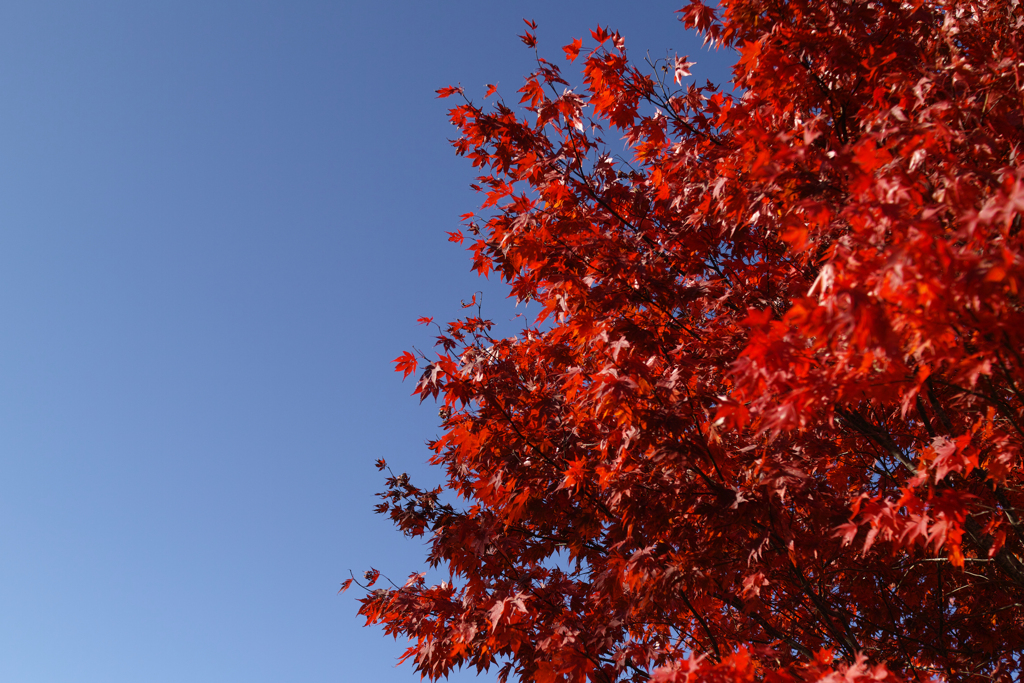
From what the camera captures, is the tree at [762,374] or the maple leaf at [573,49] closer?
the tree at [762,374]

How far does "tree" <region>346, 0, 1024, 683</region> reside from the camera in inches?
115

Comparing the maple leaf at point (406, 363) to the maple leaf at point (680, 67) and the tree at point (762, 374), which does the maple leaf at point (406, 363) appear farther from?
the maple leaf at point (680, 67)

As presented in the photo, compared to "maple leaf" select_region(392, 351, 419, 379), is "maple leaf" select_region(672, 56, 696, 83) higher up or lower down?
higher up

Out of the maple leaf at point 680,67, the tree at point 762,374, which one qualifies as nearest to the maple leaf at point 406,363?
the tree at point 762,374

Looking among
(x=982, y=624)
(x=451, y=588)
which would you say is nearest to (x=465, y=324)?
(x=451, y=588)

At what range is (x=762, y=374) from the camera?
292 centimetres

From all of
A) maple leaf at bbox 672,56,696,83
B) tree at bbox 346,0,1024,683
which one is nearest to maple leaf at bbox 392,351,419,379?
tree at bbox 346,0,1024,683

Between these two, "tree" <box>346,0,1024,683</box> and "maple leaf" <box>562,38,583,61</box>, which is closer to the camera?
"tree" <box>346,0,1024,683</box>

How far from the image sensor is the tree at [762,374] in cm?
291

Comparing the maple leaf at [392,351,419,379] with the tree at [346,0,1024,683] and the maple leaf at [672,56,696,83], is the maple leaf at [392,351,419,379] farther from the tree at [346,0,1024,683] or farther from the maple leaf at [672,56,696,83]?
the maple leaf at [672,56,696,83]

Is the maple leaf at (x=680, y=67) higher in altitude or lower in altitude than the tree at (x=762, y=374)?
higher

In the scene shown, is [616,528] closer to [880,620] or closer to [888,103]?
[880,620]

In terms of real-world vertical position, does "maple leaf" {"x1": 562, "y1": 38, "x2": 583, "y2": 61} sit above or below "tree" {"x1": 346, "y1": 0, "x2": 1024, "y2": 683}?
above

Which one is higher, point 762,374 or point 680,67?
point 680,67
